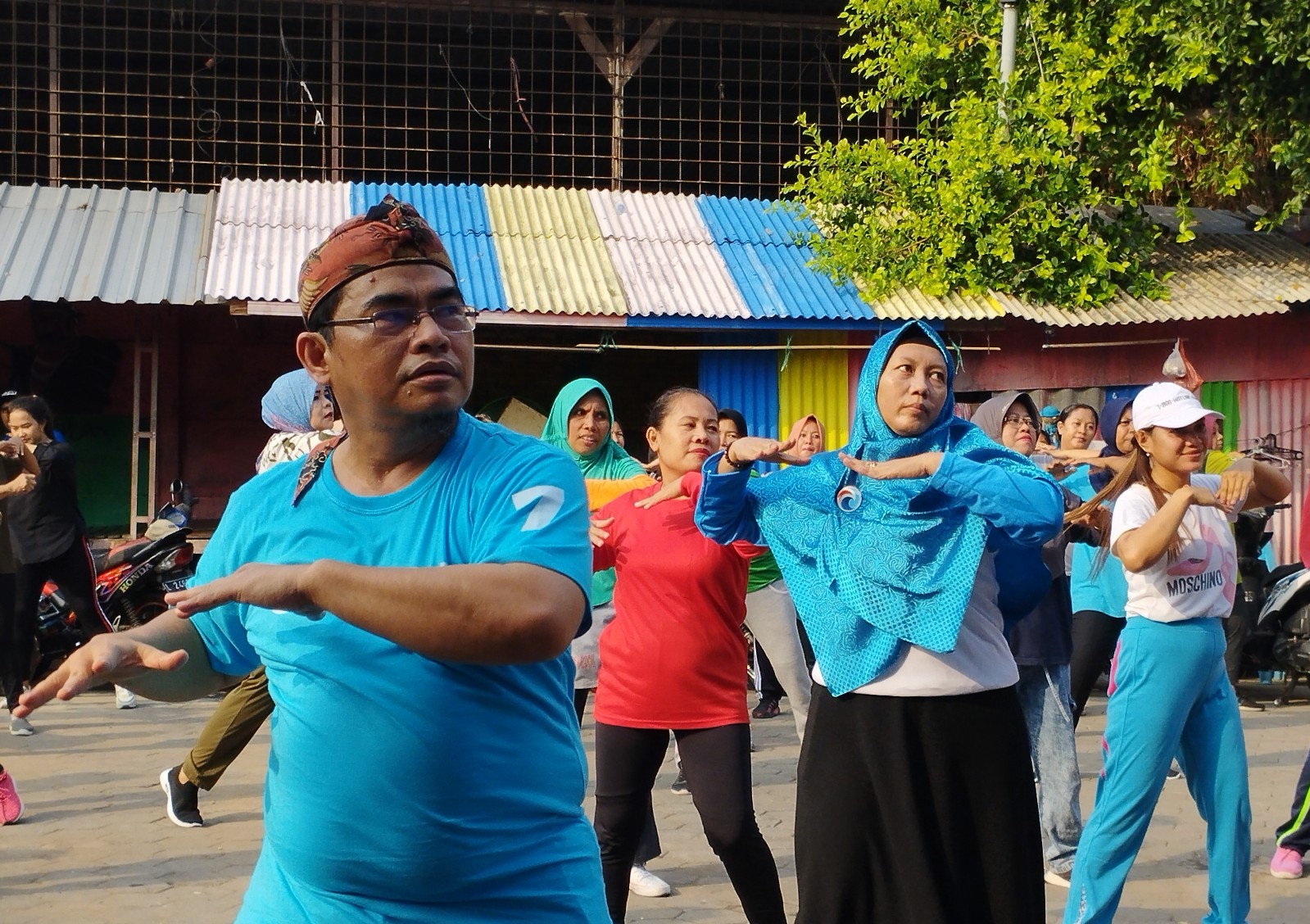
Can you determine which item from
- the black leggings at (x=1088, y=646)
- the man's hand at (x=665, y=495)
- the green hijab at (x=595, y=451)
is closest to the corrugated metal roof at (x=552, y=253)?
the green hijab at (x=595, y=451)

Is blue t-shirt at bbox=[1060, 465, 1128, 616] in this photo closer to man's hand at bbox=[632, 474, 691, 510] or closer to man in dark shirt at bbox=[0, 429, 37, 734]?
man's hand at bbox=[632, 474, 691, 510]

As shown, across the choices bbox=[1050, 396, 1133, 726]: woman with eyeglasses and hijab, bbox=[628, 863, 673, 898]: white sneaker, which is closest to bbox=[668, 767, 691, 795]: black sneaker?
bbox=[628, 863, 673, 898]: white sneaker

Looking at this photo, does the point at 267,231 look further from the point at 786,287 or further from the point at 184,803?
the point at 184,803

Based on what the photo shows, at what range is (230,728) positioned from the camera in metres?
6.00

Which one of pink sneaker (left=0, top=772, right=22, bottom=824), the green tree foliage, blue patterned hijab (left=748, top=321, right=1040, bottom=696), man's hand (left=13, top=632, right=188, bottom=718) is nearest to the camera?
man's hand (left=13, top=632, right=188, bottom=718)

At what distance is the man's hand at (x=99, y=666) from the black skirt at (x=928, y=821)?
7.18 ft

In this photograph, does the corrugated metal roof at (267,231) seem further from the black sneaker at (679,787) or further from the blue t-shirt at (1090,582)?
the blue t-shirt at (1090,582)

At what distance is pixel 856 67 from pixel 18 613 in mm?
9024

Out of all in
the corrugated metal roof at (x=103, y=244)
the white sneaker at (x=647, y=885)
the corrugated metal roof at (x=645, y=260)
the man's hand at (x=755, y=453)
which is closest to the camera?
the man's hand at (x=755, y=453)

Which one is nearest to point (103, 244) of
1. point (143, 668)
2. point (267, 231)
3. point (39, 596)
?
point (267, 231)

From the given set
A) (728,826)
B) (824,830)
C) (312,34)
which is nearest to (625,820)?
(728,826)

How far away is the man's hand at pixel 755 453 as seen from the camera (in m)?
3.95

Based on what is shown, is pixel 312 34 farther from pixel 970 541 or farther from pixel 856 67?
Answer: pixel 970 541

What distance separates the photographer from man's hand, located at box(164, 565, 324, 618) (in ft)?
5.74
